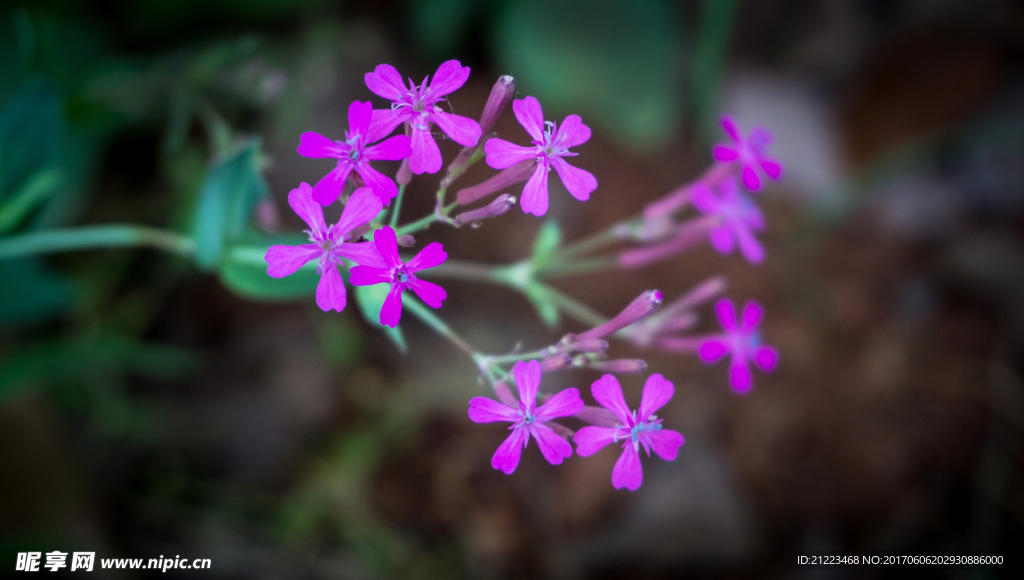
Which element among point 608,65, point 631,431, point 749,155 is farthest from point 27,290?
point 608,65

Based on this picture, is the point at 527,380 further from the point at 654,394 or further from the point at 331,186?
the point at 331,186

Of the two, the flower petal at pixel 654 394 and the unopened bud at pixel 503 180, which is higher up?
the unopened bud at pixel 503 180

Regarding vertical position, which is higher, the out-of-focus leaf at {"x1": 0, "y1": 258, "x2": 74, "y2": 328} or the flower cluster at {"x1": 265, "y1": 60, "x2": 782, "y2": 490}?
the out-of-focus leaf at {"x1": 0, "y1": 258, "x2": 74, "y2": 328}

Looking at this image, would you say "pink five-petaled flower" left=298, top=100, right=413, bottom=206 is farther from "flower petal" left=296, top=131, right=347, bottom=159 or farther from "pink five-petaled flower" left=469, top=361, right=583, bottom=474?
"pink five-petaled flower" left=469, top=361, right=583, bottom=474

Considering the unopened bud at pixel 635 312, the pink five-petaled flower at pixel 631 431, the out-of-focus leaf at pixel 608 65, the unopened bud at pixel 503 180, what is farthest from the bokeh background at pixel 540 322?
the pink five-petaled flower at pixel 631 431

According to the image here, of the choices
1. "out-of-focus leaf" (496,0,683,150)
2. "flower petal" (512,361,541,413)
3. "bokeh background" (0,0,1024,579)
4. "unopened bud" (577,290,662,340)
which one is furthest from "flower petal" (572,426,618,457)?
"out-of-focus leaf" (496,0,683,150)

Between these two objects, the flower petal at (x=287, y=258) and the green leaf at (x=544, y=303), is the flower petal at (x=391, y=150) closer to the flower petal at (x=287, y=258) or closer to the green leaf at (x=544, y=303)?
the flower petal at (x=287, y=258)
